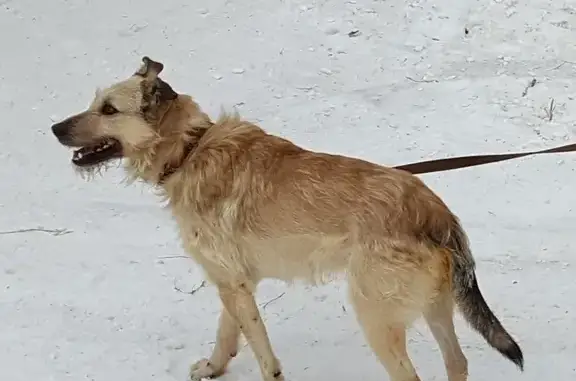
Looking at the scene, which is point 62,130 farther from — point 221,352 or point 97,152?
point 221,352

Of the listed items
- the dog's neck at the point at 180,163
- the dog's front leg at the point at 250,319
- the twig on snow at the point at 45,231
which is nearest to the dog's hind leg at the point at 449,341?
the dog's front leg at the point at 250,319

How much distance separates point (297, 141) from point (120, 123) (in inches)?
149

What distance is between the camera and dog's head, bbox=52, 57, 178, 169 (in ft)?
14.5

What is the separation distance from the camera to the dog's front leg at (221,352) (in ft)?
15.8

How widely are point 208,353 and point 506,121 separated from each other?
419cm

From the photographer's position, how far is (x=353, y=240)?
4004mm

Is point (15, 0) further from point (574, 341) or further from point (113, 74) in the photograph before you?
point (574, 341)

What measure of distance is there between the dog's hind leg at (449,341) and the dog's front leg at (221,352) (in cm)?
113

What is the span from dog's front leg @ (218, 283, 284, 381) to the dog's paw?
0.38 m

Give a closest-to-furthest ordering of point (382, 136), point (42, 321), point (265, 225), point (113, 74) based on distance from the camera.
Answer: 1. point (265, 225)
2. point (42, 321)
3. point (382, 136)
4. point (113, 74)

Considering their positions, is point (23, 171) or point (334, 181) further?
point (23, 171)

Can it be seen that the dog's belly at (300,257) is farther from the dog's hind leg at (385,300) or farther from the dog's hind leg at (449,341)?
the dog's hind leg at (449,341)

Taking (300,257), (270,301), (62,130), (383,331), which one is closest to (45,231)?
(270,301)

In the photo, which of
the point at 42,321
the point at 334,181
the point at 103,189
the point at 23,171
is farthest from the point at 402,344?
the point at 23,171
